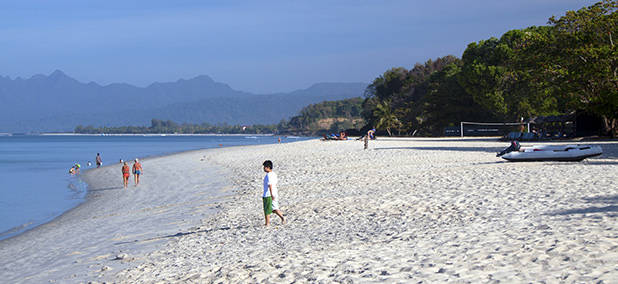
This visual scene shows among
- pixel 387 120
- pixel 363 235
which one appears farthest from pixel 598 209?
pixel 387 120

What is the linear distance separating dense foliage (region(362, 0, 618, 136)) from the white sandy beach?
18.7 meters

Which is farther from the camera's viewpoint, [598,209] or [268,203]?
[268,203]

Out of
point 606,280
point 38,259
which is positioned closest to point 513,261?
point 606,280

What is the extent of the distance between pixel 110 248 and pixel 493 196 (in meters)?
7.97

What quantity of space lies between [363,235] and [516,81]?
53.2m

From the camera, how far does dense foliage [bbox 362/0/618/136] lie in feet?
109

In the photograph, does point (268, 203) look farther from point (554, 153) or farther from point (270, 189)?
point (554, 153)

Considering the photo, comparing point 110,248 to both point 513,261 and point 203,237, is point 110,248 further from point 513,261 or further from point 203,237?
point 513,261

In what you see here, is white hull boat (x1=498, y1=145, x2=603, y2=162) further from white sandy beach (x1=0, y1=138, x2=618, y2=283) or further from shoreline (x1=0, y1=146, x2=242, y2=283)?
shoreline (x1=0, y1=146, x2=242, y2=283)

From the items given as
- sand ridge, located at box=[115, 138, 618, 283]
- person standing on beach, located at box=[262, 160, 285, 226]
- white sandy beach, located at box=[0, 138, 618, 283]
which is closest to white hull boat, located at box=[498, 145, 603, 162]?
white sandy beach, located at box=[0, 138, 618, 283]

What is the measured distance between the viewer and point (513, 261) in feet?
21.3

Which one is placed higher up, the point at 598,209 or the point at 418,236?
the point at 598,209

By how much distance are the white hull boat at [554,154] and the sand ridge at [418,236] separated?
11.1ft

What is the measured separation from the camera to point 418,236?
866 centimetres
